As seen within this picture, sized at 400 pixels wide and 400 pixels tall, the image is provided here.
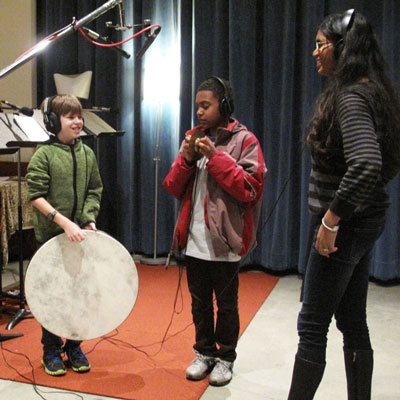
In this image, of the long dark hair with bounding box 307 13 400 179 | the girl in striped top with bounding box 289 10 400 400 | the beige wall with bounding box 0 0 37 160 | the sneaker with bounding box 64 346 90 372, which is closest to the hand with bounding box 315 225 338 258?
the girl in striped top with bounding box 289 10 400 400

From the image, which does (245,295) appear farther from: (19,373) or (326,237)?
(326,237)

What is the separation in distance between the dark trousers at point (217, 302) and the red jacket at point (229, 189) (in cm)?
11

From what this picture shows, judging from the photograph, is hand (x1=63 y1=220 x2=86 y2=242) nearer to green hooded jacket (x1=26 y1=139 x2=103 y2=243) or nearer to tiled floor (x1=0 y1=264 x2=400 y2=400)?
green hooded jacket (x1=26 y1=139 x2=103 y2=243)

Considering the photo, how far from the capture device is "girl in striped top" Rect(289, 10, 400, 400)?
132 centimetres

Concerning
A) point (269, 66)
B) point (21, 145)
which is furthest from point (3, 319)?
point (269, 66)

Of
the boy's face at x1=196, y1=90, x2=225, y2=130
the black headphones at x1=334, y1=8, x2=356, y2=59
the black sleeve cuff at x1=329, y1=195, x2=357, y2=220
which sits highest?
the black headphones at x1=334, y1=8, x2=356, y2=59

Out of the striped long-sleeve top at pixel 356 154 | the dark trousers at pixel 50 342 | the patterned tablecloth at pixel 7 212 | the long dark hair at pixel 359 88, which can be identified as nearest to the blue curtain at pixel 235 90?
the patterned tablecloth at pixel 7 212

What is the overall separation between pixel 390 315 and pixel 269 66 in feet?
6.99

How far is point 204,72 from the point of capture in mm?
4250

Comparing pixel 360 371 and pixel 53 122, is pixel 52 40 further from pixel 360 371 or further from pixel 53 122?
pixel 360 371

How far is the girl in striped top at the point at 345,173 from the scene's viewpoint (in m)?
1.32

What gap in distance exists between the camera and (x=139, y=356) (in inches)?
98.7

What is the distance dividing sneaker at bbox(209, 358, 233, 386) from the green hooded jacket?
34.2 inches

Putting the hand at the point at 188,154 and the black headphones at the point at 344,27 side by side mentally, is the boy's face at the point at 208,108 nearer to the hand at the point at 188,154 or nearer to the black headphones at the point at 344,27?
the hand at the point at 188,154
